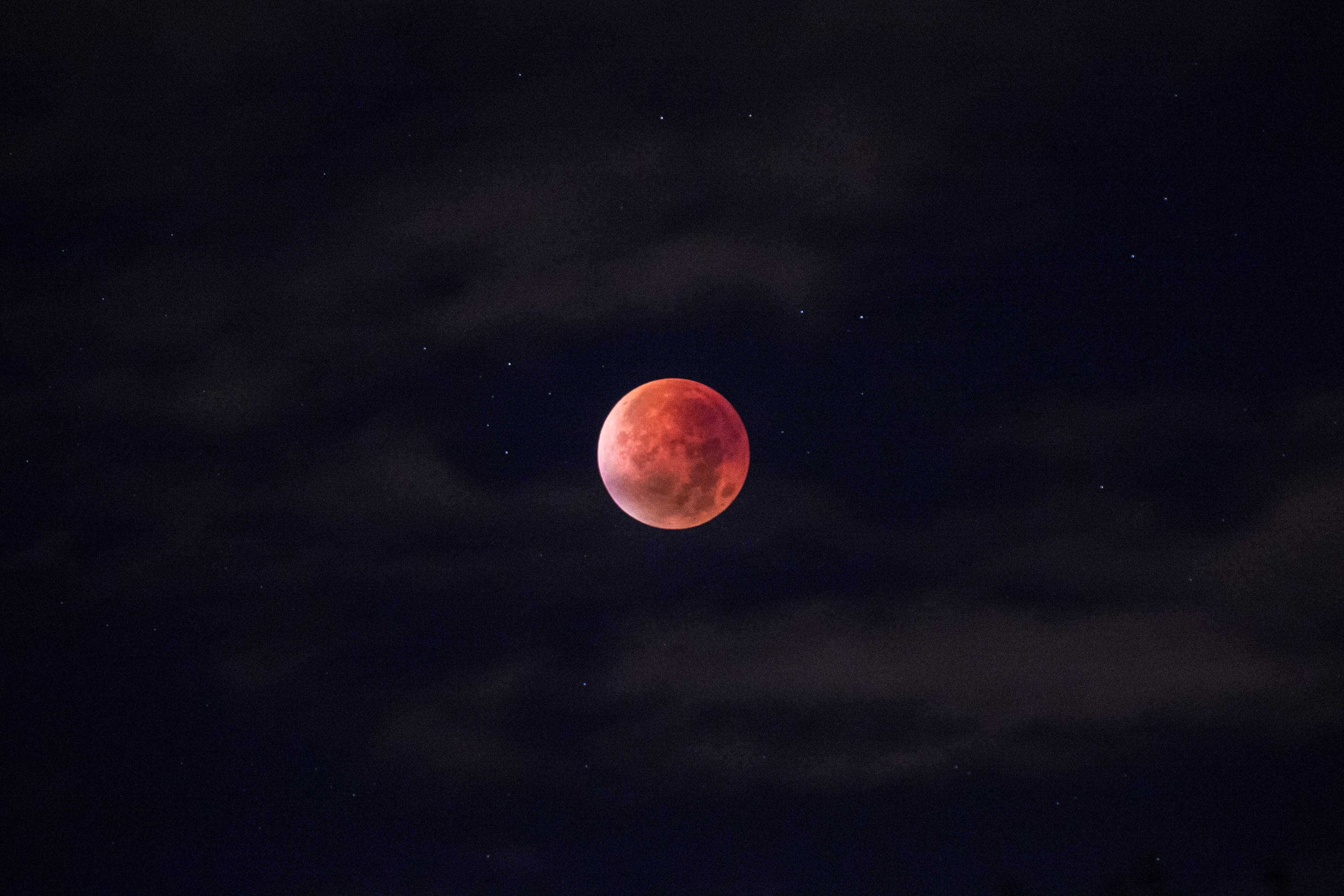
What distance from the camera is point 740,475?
2755cm

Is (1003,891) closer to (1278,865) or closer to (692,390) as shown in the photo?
(1278,865)

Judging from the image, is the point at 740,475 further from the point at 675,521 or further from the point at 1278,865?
the point at 1278,865

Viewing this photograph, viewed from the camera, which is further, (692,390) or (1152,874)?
(1152,874)

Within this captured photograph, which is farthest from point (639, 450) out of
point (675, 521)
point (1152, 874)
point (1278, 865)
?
point (1152, 874)

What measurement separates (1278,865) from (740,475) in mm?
35437

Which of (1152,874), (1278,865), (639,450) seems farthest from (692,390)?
(1152,874)

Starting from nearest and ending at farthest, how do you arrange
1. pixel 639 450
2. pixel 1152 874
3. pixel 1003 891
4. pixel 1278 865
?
pixel 639 450
pixel 1278 865
pixel 1152 874
pixel 1003 891

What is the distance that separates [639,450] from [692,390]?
2181mm

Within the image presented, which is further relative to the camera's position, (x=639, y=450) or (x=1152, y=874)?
(x=1152, y=874)

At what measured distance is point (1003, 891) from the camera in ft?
194

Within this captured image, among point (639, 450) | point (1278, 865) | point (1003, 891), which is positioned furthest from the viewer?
Result: point (1003, 891)

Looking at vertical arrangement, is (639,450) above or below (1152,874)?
above

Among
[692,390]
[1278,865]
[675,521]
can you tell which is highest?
[692,390]

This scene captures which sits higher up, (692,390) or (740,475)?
(692,390)
